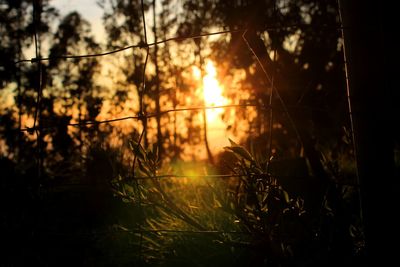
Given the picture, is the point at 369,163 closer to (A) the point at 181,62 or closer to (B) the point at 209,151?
(A) the point at 181,62

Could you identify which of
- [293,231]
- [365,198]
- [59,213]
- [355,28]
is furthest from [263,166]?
[59,213]

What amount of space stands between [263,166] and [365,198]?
516mm

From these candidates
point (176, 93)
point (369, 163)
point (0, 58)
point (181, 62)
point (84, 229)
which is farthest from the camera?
point (0, 58)

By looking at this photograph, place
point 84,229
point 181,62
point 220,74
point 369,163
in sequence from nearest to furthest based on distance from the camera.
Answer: point 369,163, point 84,229, point 220,74, point 181,62

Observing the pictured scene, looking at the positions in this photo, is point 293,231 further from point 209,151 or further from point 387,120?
point 209,151

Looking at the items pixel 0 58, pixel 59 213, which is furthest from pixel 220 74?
pixel 0 58

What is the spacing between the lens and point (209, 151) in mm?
11375

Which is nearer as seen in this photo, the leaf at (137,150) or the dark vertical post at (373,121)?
the dark vertical post at (373,121)

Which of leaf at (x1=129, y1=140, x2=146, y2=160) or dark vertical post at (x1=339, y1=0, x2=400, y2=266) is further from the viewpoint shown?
leaf at (x1=129, y1=140, x2=146, y2=160)

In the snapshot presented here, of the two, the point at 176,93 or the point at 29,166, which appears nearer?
the point at 29,166

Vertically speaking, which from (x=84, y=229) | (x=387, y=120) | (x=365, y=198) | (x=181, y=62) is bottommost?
(x=84, y=229)

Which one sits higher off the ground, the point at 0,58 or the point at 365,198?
the point at 0,58

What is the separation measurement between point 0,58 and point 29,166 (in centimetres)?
840

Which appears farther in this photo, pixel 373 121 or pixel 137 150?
pixel 137 150
